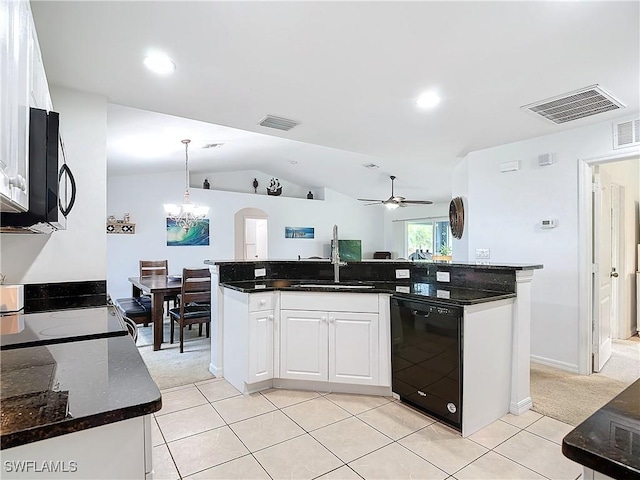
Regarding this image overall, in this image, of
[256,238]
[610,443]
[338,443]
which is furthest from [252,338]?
[256,238]

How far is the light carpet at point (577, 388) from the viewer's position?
8.63 ft

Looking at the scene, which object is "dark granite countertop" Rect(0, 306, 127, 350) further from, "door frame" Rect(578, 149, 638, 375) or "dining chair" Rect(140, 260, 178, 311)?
"dining chair" Rect(140, 260, 178, 311)

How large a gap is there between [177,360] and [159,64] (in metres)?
2.96

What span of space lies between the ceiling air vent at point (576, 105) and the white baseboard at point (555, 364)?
7.60 feet

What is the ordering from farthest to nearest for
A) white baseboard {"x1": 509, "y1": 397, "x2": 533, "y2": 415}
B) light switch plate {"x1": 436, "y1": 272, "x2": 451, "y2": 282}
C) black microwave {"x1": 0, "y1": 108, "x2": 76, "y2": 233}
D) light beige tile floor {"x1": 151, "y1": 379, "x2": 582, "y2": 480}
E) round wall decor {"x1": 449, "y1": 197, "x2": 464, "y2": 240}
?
round wall decor {"x1": 449, "y1": 197, "x2": 464, "y2": 240} < light switch plate {"x1": 436, "y1": 272, "x2": 451, "y2": 282} < white baseboard {"x1": 509, "y1": 397, "x2": 533, "y2": 415} < light beige tile floor {"x1": 151, "y1": 379, "x2": 582, "y2": 480} < black microwave {"x1": 0, "y1": 108, "x2": 76, "y2": 233}

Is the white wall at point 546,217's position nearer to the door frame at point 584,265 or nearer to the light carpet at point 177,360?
the door frame at point 584,265

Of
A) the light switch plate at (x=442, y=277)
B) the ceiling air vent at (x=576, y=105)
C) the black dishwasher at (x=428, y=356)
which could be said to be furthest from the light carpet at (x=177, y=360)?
the ceiling air vent at (x=576, y=105)

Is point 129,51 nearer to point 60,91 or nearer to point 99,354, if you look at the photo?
point 60,91

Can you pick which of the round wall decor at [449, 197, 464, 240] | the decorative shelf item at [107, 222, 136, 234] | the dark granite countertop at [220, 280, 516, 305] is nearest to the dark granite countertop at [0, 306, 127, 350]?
the dark granite countertop at [220, 280, 516, 305]

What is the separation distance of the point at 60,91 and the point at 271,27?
5.28 feet

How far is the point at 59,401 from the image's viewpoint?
0.82m

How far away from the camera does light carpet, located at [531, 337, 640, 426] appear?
2.63m

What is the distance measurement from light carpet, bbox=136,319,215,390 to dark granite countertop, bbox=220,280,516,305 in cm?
97

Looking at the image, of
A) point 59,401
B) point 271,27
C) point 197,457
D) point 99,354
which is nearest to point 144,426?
point 59,401
